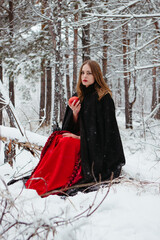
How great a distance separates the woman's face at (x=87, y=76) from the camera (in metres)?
3.16

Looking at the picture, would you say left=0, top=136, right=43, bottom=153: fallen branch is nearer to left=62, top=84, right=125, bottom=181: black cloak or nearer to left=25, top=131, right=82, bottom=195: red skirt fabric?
left=25, top=131, right=82, bottom=195: red skirt fabric

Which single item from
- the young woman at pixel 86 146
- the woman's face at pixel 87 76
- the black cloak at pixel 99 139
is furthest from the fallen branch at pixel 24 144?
the woman's face at pixel 87 76

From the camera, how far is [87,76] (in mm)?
3170

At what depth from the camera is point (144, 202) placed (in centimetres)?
169

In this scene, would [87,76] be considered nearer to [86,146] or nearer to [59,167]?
[86,146]

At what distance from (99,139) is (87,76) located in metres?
0.97

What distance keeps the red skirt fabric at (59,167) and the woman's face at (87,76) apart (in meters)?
0.90

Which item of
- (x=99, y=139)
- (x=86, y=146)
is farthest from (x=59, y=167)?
(x=99, y=139)

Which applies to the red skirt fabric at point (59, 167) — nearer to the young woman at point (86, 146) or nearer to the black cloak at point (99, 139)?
the young woman at point (86, 146)

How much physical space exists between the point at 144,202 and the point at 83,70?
2.13m

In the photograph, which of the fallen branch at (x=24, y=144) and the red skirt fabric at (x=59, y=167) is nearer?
the red skirt fabric at (x=59, y=167)

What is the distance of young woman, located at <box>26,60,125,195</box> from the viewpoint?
283cm

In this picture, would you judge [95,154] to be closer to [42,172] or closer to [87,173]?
[87,173]

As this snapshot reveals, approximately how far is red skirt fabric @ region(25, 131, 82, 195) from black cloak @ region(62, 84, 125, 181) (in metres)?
0.14
